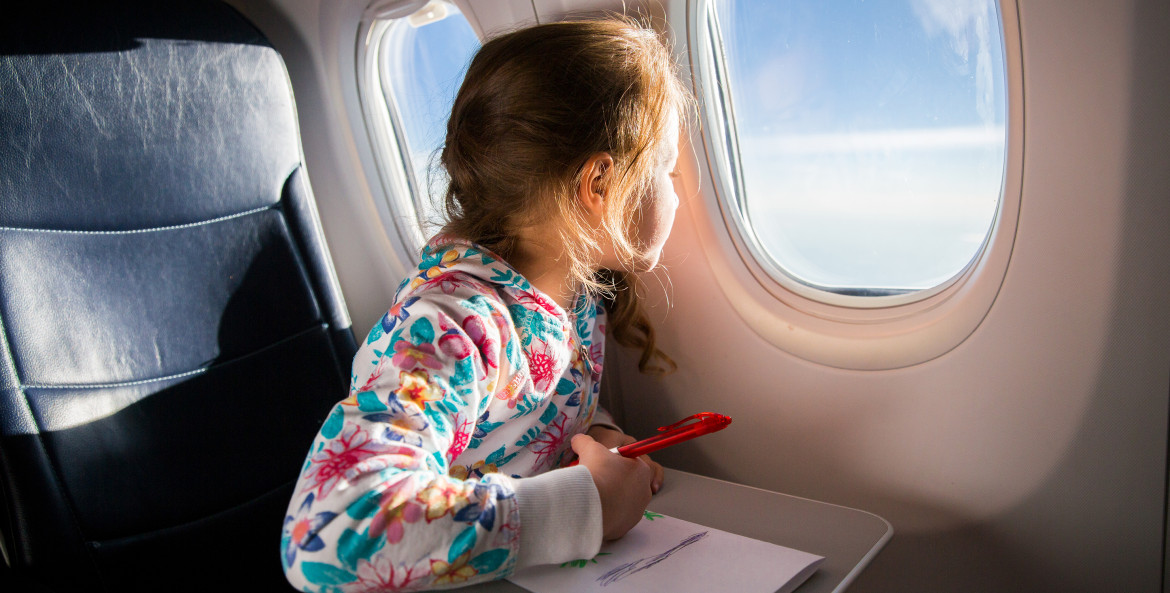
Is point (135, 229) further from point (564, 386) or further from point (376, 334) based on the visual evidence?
point (564, 386)

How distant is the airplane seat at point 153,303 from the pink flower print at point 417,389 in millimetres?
623

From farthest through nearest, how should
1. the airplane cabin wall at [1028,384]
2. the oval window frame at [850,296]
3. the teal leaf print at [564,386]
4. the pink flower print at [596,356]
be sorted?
1. the pink flower print at [596,356]
2. the teal leaf print at [564,386]
3. the oval window frame at [850,296]
4. the airplane cabin wall at [1028,384]

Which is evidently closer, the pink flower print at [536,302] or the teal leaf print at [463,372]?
the teal leaf print at [463,372]

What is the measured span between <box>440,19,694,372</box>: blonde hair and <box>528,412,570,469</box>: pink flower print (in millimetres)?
235

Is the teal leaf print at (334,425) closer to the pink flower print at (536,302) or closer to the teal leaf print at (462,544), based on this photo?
the teal leaf print at (462,544)

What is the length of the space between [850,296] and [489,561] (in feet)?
2.32

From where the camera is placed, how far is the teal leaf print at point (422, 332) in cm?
85

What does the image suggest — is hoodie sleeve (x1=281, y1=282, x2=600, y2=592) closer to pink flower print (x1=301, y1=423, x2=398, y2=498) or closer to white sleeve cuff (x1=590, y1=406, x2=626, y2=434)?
pink flower print (x1=301, y1=423, x2=398, y2=498)

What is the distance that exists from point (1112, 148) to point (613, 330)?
32.1 inches

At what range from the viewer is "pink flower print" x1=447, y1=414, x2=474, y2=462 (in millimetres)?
872

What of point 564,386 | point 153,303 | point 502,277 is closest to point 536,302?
point 502,277

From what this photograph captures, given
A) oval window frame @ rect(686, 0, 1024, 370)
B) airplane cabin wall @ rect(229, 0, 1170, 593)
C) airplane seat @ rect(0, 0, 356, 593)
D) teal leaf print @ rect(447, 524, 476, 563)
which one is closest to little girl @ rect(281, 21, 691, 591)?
teal leaf print @ rect(447, 524, 476, 563)

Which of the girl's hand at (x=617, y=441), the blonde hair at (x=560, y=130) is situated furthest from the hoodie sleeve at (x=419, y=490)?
the girl's hand at (x=617, y=441)

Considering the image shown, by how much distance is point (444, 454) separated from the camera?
854 millimetres
